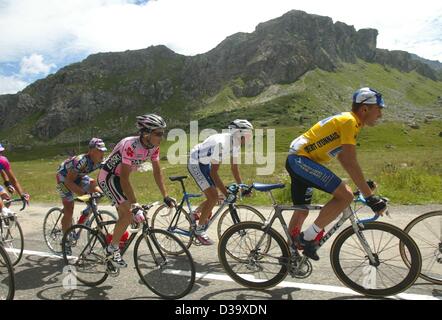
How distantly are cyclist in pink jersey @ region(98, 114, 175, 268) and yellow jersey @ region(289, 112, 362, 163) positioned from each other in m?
2.44

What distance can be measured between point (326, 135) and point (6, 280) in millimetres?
5271

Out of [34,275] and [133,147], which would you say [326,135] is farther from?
[34,275]

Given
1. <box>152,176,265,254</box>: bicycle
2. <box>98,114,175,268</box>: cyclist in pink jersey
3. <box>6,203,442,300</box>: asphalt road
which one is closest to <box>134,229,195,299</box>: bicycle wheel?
<box>6,203,442,300</box>: asphalt road

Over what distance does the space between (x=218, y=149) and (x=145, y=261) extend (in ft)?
9.26

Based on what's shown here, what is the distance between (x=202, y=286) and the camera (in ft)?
21.1

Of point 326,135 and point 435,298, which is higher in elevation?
point 326,135

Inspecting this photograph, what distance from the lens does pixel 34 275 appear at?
24.5 ft

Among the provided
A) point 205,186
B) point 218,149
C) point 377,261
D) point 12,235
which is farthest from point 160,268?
point 12,235

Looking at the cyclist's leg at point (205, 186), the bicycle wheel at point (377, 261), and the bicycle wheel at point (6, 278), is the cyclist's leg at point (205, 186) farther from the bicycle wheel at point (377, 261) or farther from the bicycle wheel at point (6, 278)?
the bicycle wheel at point (6, 278)

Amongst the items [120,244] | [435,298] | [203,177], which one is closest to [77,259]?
[120,244]

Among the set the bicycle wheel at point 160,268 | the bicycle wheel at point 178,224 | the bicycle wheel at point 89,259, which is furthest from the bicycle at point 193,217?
the bicycle wheel at point 89,259

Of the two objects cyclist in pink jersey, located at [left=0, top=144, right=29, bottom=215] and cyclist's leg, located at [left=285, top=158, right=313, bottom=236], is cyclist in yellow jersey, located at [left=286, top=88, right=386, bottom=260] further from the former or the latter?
cyclist in pink jersey, located at [left=0, top=144, right=29, bottom=215]

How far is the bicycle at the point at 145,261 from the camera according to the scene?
20.0 ft
